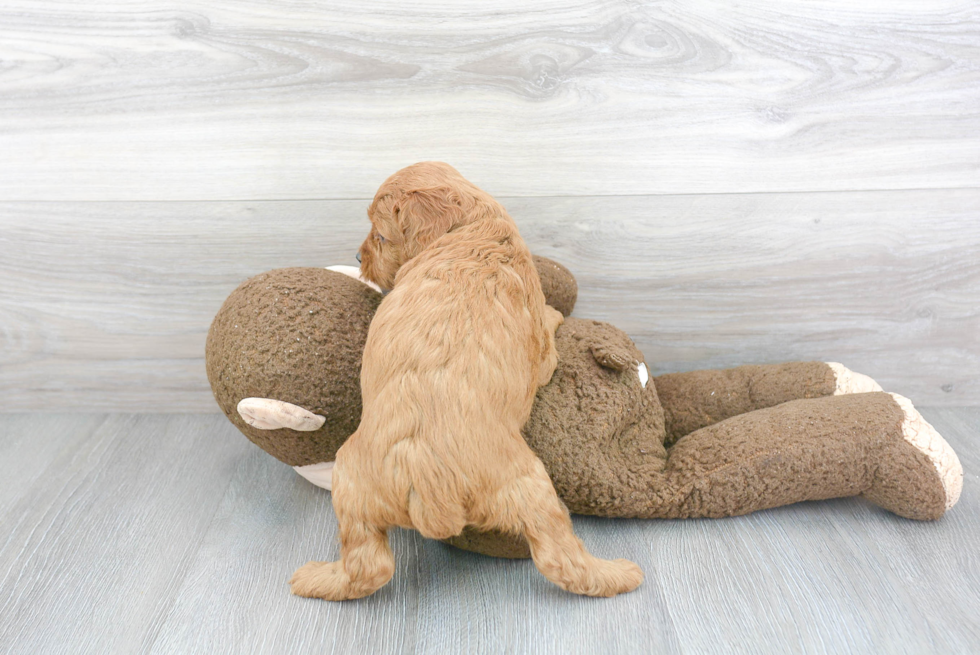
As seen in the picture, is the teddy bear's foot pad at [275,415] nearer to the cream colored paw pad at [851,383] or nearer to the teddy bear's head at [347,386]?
the teddy bear's head at [347,386]

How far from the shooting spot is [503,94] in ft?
4.06

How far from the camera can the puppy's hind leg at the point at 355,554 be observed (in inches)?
33.5

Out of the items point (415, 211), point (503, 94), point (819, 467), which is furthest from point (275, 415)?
point (819, 467)

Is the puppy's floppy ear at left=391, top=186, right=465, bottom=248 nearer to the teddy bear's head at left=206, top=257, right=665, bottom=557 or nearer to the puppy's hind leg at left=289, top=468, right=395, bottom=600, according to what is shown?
the teddy bear's head at left=206, top=257, right=665, bottom=557

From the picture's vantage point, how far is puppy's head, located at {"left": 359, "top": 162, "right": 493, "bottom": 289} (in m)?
0.92

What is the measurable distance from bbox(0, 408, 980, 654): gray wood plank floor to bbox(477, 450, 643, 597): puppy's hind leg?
6 cm

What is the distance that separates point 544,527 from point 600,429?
0.73 ft

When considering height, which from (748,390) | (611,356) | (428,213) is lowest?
(748,390)

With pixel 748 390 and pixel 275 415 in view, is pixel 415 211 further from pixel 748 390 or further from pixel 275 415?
pixel 748 390

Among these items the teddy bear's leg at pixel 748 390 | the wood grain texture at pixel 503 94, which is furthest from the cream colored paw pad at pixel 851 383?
the wood grain texture at pixel 503 94

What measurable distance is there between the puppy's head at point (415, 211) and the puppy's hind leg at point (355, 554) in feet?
0.99

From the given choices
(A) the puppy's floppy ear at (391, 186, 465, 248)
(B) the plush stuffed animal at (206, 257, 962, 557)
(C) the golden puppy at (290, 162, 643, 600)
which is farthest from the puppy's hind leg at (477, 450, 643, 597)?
(A) the puppy's floppy ear at (391, 186, 465, 248)

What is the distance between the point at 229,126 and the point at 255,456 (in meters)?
0.61

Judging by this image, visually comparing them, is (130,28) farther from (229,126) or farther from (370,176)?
(370,176)
